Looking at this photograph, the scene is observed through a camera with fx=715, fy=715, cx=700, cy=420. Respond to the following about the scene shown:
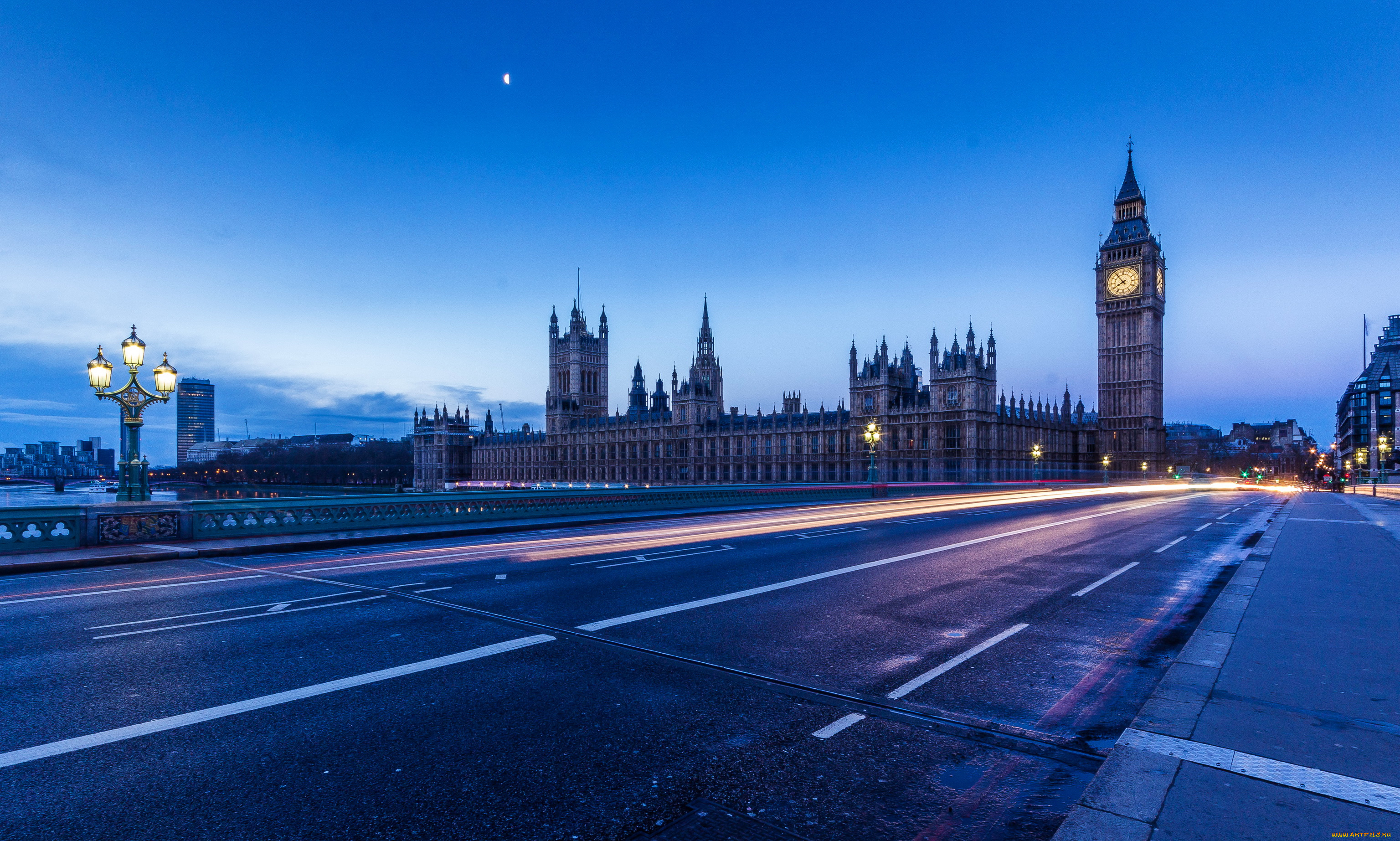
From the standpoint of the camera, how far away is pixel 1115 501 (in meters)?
Result: 38.2

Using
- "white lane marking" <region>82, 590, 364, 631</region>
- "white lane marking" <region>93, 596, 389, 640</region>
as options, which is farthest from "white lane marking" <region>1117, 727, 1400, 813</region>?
"white lane marking" <region>82, 590, 364, 631</region>

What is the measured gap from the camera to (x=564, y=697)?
572 centimetres

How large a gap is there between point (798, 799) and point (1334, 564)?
12.7 meters

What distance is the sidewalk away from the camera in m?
3.44

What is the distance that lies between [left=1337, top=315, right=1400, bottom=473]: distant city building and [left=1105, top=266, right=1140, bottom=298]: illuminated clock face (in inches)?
1519

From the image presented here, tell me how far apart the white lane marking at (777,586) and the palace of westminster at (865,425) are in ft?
192

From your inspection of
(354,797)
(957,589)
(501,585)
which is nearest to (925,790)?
(354,797)

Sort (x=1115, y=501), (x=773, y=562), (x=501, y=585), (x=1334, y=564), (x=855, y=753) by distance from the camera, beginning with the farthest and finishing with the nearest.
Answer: (x=1115, y=501), (x=773, y=562), (x=1334, y=564), (x=501, y=585), (x=855, y=753)

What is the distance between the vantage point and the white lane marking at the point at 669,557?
13023mm

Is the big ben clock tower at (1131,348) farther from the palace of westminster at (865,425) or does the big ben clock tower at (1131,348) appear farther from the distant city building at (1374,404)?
the distant city building at (1374,404)

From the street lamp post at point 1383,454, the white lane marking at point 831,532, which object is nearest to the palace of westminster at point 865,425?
the street lamp post at point 1383,454

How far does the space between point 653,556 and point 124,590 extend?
8458 mm

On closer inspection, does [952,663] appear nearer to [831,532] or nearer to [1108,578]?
[1108,578]

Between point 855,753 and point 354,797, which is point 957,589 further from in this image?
point 354,797
